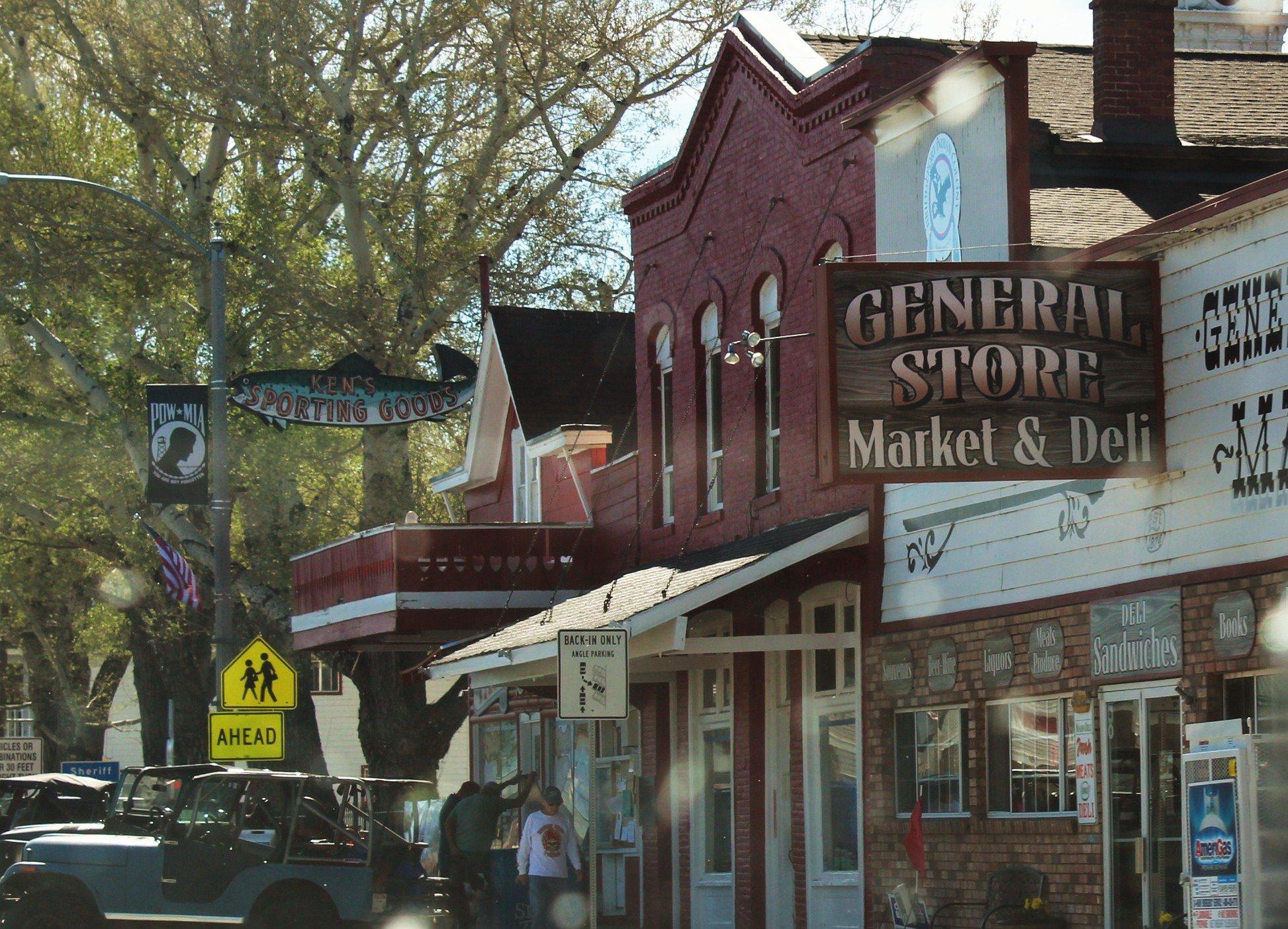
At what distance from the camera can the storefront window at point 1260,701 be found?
12180 millimetres

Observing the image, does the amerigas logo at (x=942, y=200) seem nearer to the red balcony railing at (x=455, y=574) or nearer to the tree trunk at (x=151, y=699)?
the red balcony railing at (x=455, y=574)

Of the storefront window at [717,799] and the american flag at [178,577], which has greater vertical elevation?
the american flag at [178,577]

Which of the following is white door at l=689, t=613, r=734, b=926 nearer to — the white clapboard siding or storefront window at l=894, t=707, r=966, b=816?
storefront window at l=894, t=707, r=966, b=816

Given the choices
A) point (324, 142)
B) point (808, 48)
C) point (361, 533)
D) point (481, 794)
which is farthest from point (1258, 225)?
point (324, 142)

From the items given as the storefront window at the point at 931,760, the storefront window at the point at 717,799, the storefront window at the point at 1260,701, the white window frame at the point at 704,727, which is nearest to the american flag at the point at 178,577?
the white window frame at the point at 704,727

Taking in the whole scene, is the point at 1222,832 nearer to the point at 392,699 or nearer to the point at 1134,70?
the point at 1134,70

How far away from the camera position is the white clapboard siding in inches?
492

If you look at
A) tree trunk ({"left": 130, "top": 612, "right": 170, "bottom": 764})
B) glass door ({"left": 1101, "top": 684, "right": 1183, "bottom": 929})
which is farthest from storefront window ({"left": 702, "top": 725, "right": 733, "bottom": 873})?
tree trunk ({"left": 130, "top": 612, "right": 170, "bottom": 764})

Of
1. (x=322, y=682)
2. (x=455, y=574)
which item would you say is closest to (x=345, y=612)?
(x=455, y=574)

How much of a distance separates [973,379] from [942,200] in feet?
12.1

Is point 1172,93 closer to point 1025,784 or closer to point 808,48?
point 808,48

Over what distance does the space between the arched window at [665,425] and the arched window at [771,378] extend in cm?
255

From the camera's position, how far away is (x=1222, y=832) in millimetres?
11297

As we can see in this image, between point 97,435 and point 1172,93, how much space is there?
21215 millimetres
